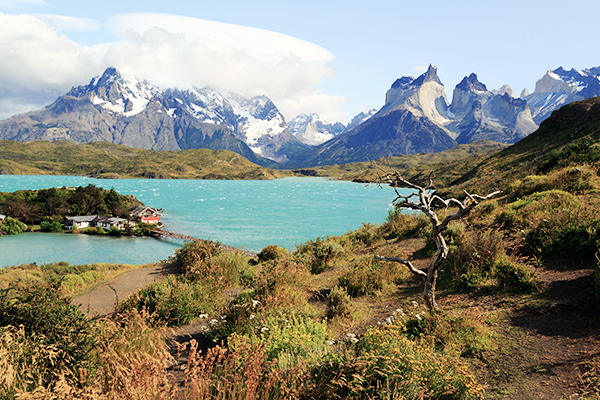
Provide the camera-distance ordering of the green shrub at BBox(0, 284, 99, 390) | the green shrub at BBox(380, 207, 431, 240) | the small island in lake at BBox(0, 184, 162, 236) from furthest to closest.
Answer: the small island in lake at BBox(0, 184, 162, 236), the green shrub at BBox(380, 207, 431, 240), the green shrub at BBox(0, 284, 99, 390)

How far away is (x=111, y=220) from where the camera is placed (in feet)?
269

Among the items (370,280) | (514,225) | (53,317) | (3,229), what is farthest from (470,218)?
(3,229)

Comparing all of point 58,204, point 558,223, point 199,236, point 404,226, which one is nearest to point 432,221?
point 558,223

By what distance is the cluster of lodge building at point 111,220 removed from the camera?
8025 cm

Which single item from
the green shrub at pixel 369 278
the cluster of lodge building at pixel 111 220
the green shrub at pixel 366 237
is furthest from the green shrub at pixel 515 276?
the cluster of lodge building at pixel 111 220

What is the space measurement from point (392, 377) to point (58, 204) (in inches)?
4264

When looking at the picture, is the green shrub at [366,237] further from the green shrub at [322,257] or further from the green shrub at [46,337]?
the green shrub at [46,337]

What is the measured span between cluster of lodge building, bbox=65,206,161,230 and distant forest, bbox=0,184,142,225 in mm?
4711

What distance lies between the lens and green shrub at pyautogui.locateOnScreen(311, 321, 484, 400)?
433 cm

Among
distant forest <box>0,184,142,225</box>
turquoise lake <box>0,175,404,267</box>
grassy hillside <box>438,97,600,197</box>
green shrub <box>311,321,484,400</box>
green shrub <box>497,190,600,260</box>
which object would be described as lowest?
turquoise lake <box>0,175,404,267</box>

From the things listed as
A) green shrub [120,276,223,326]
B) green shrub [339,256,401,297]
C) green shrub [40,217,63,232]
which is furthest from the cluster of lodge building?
green shrub [339,256,401,297]

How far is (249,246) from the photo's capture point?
6078 cm

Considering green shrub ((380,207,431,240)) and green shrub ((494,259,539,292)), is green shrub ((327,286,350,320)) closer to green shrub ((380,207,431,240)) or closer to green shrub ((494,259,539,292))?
green shrub ((494,259,539,292))

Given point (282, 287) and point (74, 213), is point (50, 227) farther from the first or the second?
point (282, 287)
